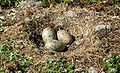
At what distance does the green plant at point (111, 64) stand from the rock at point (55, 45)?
82cm

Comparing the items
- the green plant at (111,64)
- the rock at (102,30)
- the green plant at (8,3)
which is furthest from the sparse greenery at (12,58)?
the green plant at (8,3)

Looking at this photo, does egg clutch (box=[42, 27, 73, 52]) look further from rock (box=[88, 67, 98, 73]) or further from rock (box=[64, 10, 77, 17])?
rock (box=[88, 67, 98, 73])

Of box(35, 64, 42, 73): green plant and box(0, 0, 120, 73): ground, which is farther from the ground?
box(0, 0, 120, 73): ground

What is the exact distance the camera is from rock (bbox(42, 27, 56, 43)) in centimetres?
693

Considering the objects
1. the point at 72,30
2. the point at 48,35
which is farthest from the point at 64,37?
the point at 72,30

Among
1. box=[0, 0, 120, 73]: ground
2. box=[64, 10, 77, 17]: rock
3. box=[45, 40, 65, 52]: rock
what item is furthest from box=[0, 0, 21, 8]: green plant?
box=[45, 40, 65, 52]: rock

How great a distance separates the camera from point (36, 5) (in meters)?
8.05

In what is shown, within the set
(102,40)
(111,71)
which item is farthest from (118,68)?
(102,40)

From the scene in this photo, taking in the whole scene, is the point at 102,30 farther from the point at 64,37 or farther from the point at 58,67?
the point at 58,67

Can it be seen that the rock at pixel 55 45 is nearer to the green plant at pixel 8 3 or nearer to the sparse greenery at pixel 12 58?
the sparse greenery at pixel 12 58

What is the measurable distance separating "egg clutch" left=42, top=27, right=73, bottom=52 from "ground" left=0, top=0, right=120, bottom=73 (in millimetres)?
98

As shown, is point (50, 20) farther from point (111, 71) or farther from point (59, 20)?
point (111, 71)

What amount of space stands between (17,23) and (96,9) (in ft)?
5.39

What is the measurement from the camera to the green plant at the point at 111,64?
619cm
